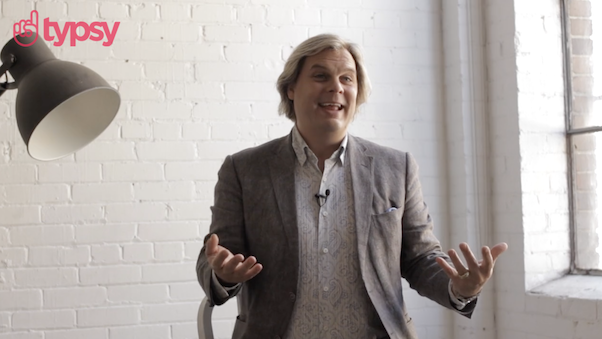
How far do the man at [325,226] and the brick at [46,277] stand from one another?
113cm

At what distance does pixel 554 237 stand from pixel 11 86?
2703mm

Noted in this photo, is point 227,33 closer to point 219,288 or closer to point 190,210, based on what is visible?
point 190,210

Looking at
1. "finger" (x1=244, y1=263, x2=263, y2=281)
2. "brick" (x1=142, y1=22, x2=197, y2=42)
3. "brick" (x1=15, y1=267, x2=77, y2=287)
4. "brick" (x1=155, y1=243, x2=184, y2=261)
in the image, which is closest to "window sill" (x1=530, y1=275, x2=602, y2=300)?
"brick" (x1=155, y1=243, x2=184, y2=261)

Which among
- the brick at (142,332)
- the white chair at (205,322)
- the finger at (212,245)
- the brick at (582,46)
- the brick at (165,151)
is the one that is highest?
the brick at (582,46)

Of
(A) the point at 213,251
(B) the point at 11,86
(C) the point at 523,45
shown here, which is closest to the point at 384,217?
(A) the point at 213,251

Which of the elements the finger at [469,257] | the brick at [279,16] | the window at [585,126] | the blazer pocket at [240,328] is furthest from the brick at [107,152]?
the window at [585,126]

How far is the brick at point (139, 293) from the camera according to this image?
306 cm

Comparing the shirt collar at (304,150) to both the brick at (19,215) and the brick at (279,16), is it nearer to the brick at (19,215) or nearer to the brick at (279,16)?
the brick at (279,16)

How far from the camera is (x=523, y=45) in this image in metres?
3.27

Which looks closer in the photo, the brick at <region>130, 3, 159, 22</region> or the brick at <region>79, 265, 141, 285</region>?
the brick at <region>79, 265, 141, 285</region>

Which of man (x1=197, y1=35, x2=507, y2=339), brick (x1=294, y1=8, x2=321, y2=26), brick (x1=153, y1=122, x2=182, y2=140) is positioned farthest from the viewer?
brick (x1=294, y1=8, x2=321, y2=26)

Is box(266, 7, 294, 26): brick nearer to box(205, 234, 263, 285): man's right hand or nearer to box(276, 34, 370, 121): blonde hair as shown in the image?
box(276, 34, 370, 121): blonde hair

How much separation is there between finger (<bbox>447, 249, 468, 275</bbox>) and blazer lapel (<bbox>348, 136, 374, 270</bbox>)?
0.32 m

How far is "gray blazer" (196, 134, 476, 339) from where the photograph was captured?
6.79 feet
